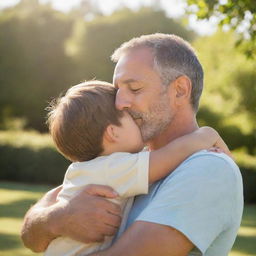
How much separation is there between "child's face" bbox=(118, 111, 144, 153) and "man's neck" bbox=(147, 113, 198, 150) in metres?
0.14

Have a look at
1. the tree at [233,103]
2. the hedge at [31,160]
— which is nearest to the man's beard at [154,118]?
the hedge at [31,160]

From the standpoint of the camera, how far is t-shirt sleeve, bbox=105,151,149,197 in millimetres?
2807

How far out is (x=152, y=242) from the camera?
2533 millimetres

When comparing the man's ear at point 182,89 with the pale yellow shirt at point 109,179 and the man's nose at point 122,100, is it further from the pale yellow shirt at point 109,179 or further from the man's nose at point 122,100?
the pale yellow shirt at point 109,179

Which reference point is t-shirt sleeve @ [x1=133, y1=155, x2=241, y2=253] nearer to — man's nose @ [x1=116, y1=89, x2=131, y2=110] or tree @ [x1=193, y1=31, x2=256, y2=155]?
man's nose @ [x1=116, y1=89, x2=131, y2=110]

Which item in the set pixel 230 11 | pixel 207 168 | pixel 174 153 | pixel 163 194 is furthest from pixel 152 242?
pixel 230 11

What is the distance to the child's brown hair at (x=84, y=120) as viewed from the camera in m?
2.95

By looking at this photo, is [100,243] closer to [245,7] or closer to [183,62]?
[183,62]

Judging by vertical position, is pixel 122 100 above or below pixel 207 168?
above

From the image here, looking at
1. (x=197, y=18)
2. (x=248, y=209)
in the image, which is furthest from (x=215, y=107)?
(x=197, y=18)

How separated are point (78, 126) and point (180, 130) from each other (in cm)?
53

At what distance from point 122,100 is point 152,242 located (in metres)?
0.77

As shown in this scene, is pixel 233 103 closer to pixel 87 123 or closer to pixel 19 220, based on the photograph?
pixel 19 220

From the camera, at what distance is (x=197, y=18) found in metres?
6.51
